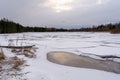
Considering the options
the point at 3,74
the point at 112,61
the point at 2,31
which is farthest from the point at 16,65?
the point at 2,31

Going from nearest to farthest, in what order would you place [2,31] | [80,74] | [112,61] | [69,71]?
[80,74]
[69,71]
[112,61]
[2,31]

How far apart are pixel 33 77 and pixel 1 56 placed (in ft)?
13.3

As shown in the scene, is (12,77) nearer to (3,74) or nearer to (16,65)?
(3,74)

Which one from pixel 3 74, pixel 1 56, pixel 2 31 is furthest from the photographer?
pixel 2 31

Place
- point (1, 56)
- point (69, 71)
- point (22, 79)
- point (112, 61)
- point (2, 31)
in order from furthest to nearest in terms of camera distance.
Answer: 1. point (2, 31)
2. point (112, 61)
3. point (1, 56)
4. point (69, 71)
5. point (22, 79)

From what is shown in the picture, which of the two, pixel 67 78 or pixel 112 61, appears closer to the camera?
pixel 67 78

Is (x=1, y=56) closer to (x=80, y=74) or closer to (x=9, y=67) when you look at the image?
(x=9, y=67)

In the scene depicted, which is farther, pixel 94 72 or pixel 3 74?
pixel 94 72

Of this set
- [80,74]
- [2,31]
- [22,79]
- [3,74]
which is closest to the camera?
[22,79]

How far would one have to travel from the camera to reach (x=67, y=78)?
7.39 meters

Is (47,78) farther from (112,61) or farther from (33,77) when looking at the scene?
(112,61)

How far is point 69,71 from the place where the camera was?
28.6 ft

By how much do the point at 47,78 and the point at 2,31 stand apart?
82804 millimetres

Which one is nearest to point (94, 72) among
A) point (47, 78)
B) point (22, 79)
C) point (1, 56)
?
point (47, 78)
